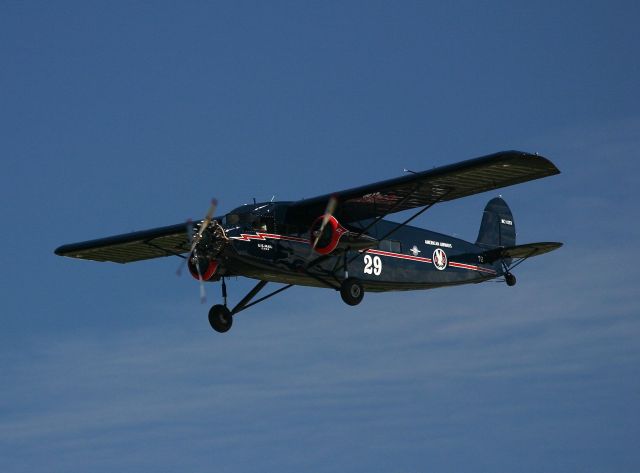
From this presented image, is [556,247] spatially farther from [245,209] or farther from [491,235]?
[245,209]

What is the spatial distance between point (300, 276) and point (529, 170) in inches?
258

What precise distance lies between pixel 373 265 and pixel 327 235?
2811mm

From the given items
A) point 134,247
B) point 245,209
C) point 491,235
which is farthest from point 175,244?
point 491,235

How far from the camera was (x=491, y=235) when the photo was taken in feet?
145

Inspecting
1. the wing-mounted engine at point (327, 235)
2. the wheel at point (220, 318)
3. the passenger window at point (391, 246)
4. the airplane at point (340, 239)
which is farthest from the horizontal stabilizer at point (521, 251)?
the wheel at point (220, 318)

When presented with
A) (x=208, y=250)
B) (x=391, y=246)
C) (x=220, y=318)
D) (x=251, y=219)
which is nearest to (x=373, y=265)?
(x=391, y=246)

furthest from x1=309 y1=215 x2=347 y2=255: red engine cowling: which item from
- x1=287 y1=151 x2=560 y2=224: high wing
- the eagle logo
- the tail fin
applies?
the tail fin

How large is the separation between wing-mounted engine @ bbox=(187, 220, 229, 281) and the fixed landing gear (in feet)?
33.6

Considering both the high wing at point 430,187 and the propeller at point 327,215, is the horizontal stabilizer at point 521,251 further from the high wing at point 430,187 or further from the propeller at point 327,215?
the propeller at point 327,215

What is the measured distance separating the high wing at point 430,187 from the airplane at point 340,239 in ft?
0.08

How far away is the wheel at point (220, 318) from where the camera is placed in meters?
37.2

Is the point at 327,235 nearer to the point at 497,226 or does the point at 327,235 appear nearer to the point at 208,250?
the point at 208,250

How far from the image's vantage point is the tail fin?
44.2 meters

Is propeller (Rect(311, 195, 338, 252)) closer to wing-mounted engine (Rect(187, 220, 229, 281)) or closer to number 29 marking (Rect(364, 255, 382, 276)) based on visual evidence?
wing-mounted engine (Rect(187, 220, 229, 281))
